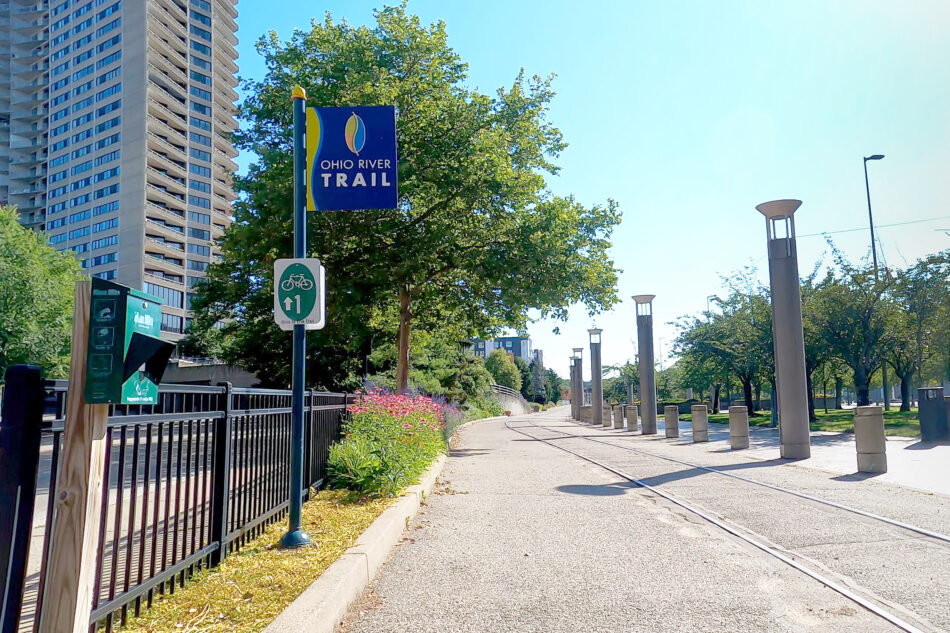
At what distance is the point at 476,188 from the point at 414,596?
1328 centimetres

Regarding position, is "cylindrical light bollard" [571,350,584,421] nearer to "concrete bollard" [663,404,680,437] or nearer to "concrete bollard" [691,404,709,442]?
"concrete bollard" [663,404,680,437]

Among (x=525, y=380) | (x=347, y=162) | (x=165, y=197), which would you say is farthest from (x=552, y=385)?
(x=347, y=162)

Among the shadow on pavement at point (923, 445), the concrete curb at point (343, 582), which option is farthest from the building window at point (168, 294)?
the concrete curb at point (343, 582)

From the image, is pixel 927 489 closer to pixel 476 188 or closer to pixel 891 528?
pixel 891 528

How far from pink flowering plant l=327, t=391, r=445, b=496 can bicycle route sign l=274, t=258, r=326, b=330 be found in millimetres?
2813

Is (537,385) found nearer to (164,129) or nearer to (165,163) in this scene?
(165,163)

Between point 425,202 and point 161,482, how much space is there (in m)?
13.4

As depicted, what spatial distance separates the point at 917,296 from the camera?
85.0 feet

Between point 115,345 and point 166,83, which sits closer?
point 115,345

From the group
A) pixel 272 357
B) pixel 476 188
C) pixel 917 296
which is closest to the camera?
pixel 476 188

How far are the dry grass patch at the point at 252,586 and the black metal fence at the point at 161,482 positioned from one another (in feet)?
0.42

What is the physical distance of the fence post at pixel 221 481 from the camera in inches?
203

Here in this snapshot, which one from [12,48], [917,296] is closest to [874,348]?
[917,296]

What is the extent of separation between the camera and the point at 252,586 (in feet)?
14.9
